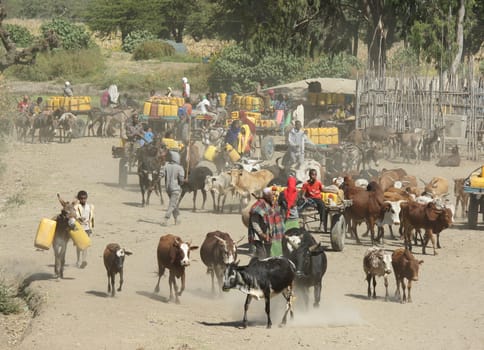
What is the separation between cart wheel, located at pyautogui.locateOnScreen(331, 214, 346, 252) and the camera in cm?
2020

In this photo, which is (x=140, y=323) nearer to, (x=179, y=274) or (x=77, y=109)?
(x=179, y=274)

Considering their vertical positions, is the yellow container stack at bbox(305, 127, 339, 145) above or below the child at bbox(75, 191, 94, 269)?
above

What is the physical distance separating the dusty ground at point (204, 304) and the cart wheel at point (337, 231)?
23 cm

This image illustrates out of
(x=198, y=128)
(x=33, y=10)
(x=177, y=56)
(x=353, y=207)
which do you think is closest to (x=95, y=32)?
(x=177, y=56)

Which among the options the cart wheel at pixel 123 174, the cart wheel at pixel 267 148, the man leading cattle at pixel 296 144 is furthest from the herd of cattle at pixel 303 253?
the cart wheel at pixel 267 148

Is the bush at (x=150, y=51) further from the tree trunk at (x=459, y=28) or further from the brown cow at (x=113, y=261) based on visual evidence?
the brown cow at (x=113, y=261)

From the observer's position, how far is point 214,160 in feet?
96.5

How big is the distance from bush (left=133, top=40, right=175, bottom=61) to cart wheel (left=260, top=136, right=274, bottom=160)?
32.3 metres

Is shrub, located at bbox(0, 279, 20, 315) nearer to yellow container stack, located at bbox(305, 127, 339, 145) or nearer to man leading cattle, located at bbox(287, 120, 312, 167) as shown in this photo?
man leading cattle, located at bbox(287, 120, 312, 167)

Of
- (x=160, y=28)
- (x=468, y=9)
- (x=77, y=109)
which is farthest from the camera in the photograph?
(x=160, y=28)

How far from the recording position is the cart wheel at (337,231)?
66.3 feet

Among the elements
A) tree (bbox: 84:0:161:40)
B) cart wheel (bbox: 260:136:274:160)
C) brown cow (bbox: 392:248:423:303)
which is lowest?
brown cow (bbox: 392:248:423:303)

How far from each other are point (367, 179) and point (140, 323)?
12.7m

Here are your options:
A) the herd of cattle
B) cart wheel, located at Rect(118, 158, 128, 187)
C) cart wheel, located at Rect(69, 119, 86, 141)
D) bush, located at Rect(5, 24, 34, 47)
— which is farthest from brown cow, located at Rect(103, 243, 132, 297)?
bush, located at Rect(5, 24, 34, 47)
